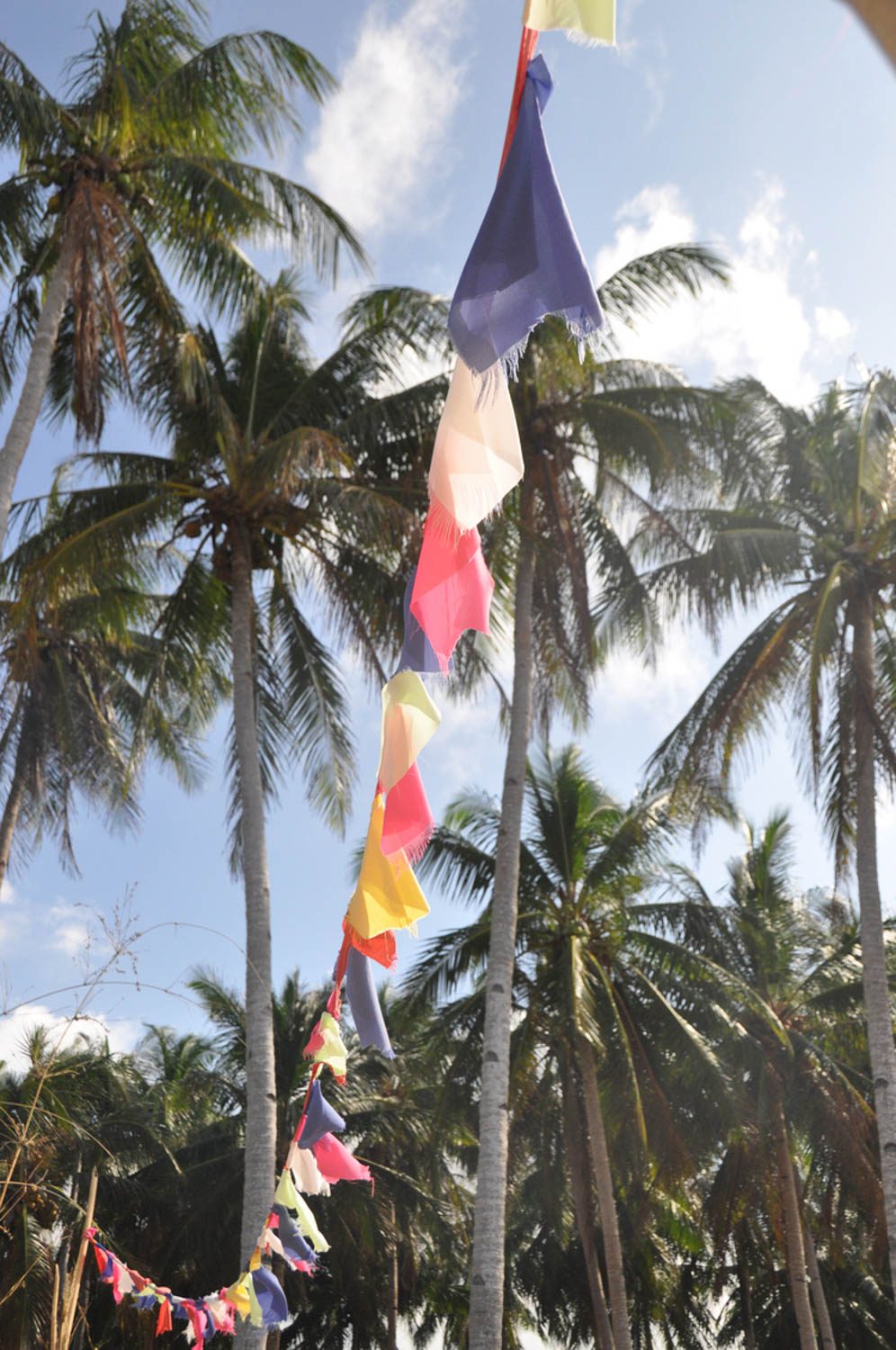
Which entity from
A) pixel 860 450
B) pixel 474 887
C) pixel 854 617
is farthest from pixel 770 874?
pixel 860 450

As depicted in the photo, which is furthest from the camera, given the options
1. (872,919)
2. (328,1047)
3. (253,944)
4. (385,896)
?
(872,919)

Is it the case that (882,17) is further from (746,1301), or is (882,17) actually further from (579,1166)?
(746,1301)

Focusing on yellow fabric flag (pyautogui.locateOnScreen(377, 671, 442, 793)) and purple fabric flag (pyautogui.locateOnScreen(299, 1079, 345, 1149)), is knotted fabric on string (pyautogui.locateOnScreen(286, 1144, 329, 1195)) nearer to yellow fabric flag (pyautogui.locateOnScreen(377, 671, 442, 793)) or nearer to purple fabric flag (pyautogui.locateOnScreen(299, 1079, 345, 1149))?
purple fabric flag (pyautogui.locateOnScreen(299, 1079, 345, 1149))

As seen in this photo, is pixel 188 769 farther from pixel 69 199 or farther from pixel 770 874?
pixel 69 199

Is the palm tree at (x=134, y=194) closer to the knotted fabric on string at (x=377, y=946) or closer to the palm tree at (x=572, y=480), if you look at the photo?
the palm tree at (x=572, y=480)

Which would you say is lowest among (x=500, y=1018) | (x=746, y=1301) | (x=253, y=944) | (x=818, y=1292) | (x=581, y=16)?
(x=746, y=1301)

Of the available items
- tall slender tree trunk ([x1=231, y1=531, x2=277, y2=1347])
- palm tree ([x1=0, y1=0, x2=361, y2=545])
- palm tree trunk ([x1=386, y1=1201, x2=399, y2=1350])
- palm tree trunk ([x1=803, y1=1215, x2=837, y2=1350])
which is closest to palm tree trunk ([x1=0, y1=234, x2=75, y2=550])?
palm tree ([x1=0, y1=0, x2=361, y2=545])

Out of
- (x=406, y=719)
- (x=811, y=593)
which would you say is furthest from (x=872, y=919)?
(x=406, y=719)

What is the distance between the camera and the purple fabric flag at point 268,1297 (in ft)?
25.9

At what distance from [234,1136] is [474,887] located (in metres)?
7.53

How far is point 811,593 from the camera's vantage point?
13516mm

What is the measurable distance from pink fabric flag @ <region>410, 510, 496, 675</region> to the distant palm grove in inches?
232

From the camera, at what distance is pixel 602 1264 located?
2280 cm

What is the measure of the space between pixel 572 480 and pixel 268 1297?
830cm
